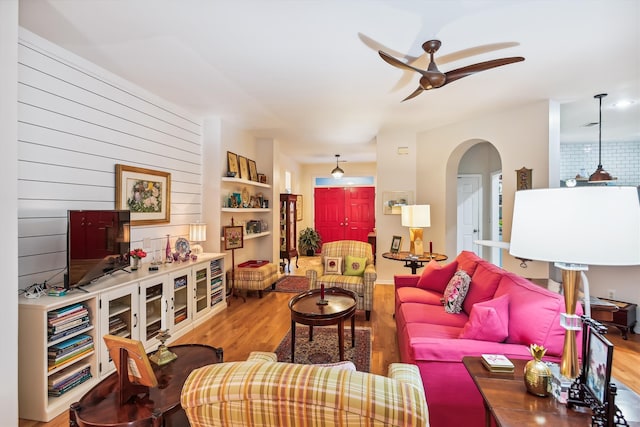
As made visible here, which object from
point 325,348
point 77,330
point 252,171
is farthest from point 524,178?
point 77,330

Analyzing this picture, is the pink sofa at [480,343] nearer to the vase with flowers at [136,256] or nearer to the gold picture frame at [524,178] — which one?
the gold picture frame at [524,178]

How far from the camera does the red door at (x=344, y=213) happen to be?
968 cm

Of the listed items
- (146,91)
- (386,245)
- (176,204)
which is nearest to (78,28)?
(146,91)

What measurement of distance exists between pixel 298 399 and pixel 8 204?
2.07m

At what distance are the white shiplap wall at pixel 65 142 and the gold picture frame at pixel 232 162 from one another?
1.19 meters

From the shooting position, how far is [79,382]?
239 centimetres

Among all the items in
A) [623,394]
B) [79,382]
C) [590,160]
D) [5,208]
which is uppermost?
[590,160]

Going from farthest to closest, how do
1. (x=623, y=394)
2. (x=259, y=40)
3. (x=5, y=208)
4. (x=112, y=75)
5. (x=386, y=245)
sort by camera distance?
(x=386, y=245)
(x=112, y=75)
(x=259, y=40)
(x=5, y=208)
(x=623, y=394)

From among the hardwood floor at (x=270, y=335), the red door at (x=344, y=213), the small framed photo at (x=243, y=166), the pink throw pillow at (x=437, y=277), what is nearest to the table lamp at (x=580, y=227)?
the hardwood floor at (x=270, y=335)

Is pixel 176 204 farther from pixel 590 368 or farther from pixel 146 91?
pixel 590 368

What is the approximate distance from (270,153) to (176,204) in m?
2.42

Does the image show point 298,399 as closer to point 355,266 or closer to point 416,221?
point 355,266

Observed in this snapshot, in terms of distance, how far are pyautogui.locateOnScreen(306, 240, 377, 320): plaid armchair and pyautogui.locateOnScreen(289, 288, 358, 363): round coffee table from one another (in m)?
0.65

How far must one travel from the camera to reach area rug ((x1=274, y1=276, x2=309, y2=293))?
18.1ft
